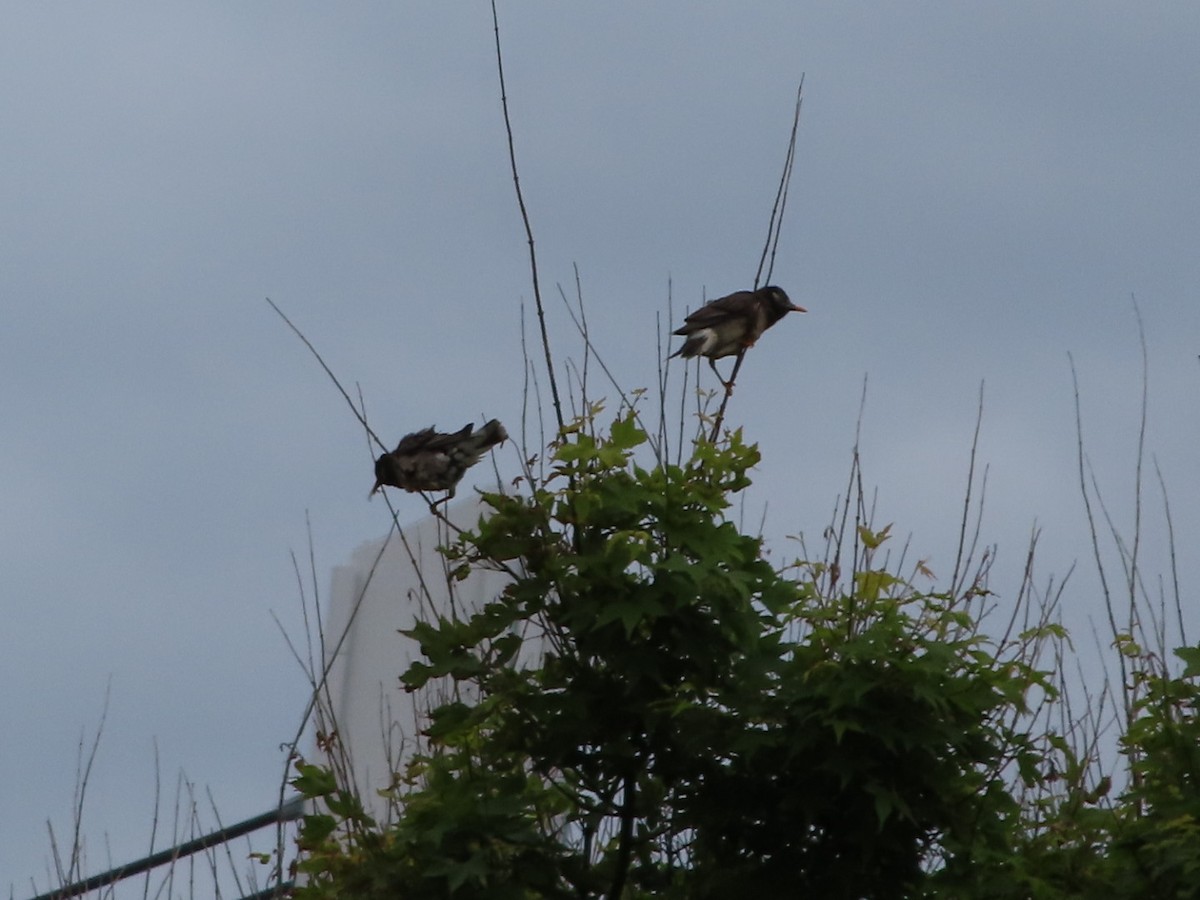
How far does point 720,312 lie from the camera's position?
9.22 m

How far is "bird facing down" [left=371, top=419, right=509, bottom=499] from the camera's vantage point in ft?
26.7

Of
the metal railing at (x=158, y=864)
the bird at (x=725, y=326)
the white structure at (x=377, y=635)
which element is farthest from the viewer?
the white structure at (x=377, y=635)

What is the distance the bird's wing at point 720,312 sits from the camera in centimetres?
909

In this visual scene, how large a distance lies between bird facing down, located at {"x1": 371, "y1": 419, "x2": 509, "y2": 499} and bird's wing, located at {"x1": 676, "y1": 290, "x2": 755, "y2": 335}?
1473mm

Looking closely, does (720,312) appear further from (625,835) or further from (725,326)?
(625,835)

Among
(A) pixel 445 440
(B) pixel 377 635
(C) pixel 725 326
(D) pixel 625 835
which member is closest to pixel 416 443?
(A) pixel 445 440

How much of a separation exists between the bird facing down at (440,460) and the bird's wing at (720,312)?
147 cm

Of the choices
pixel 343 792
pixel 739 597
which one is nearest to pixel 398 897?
pixel 343 792

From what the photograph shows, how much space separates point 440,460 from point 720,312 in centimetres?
196

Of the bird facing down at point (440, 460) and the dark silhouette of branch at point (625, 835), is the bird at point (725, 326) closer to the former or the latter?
the bird facing down at point (440, 460)

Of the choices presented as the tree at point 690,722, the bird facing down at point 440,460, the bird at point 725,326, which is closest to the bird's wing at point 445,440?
the bird facing down at point 440,460

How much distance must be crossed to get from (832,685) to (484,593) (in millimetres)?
8095

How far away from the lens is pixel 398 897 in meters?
4.47

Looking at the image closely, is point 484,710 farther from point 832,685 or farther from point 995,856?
point 995,856
